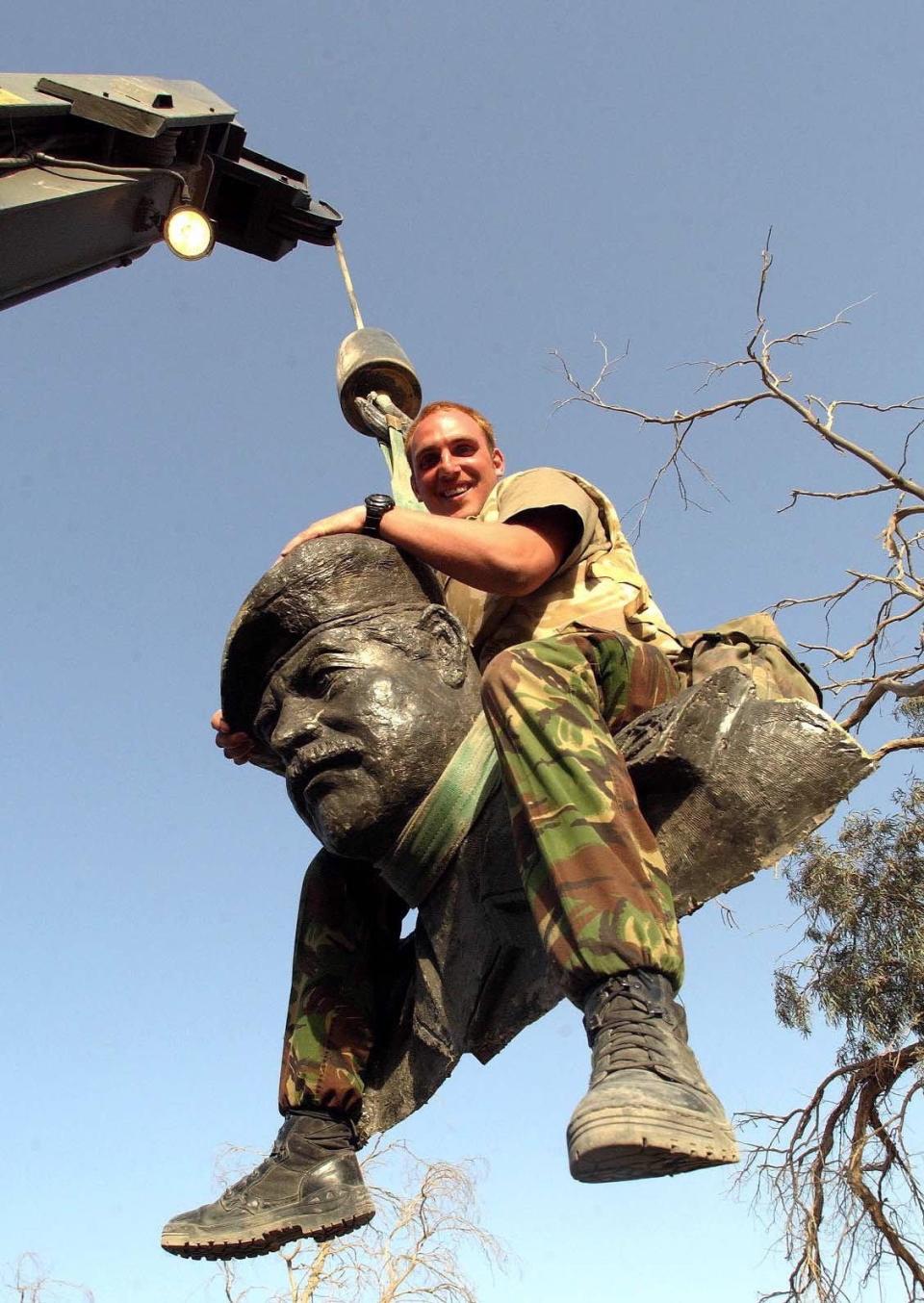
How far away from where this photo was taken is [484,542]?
271 centimetres

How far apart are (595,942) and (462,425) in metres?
1.68

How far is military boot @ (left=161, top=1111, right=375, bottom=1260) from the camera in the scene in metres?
2.66

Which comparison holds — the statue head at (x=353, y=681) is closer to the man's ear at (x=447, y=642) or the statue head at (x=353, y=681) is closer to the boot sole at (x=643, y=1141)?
the man's ear at (x=447, y=642)

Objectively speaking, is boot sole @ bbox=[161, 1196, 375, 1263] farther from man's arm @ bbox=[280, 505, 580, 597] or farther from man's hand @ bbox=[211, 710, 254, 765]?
man's arm @ bbox=[280, 505, 580, 597]

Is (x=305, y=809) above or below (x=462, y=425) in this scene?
below

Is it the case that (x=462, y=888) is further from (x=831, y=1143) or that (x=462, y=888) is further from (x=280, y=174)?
(x=831, y=1143)

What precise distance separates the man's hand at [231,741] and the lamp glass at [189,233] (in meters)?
2.09

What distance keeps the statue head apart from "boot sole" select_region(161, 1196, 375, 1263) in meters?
0.79

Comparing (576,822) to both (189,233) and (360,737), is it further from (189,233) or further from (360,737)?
(189,233)

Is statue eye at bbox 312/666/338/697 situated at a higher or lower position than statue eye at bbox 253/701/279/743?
lower

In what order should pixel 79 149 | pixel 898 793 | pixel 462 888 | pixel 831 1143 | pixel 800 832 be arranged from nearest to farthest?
pixel 800 832 < pixel 462 888 < pixel 79 149 < pixel 831 1143 < pixel 898 793

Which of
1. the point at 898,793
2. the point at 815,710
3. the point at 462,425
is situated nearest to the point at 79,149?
the point at 462,425

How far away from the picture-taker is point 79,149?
14.0ft

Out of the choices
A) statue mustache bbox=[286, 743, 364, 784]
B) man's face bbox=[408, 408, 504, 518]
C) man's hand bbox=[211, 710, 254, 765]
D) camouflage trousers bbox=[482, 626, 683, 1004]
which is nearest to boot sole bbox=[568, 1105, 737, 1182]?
camouflage trousers bbox=[482, 626, 683, 1004]
